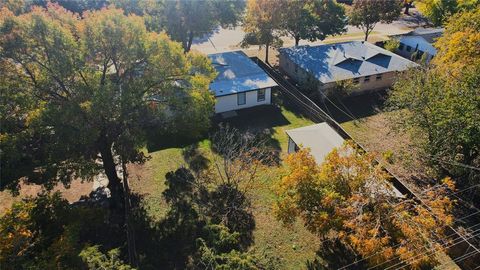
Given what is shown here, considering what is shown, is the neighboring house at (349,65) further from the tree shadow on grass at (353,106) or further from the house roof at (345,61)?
the tree shadow on grass at (353,106)

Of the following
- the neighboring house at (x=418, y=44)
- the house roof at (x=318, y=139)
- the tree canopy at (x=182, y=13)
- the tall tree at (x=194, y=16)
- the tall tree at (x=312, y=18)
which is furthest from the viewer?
the neighboring house at (x=418, y=44)

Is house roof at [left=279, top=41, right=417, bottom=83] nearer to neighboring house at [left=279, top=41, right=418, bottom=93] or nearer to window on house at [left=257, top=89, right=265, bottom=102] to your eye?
neighboring house at [left=279, top=41, right=418, bottom=93]

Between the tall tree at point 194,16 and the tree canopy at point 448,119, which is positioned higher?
the tall tree at point 194,16

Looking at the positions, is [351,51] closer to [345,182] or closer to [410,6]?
[345,182]

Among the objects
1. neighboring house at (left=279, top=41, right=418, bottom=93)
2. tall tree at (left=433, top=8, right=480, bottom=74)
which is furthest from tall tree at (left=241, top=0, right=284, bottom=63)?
tall tree at (left=433, top=8, right=480, bottom=74)

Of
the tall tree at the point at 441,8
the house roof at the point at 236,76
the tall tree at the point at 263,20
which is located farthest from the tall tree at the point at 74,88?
the tall tree at the point at 441,8

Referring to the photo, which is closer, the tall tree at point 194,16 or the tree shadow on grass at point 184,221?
the tree shadow on grass at point 184,221

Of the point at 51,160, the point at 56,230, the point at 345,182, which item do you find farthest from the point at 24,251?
the point at 345,182
